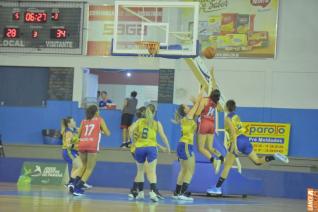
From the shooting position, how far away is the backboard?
1619 cm

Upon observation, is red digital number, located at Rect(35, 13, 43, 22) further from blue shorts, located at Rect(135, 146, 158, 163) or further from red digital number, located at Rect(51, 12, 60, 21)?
blue shorts, located at Rect(135, 146, 158, 163)

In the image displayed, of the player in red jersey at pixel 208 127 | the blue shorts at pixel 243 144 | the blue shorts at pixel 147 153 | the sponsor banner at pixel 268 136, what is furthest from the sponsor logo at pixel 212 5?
the blue shorts at pixel 147 153

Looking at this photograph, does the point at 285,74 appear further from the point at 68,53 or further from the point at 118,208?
the point at 118,208

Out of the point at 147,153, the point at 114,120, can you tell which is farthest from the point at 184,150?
the point at 114,120

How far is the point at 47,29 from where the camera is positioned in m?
22.9

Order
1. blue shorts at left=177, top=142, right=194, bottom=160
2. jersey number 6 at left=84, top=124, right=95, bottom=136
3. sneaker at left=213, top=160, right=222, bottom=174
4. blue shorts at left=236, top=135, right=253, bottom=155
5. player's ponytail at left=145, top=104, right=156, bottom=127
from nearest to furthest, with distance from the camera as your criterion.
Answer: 1. player's ponytail at left=145, top=104, right=156, bottom=127
2. blue shorts at left=177, top=142, right=194, bottom=160
3. jersey number 6 at left=84, top=124, right=95, bottom=136
4. blue shorts at left=236, top=135, right=253, bottom=155
5. sneaker at left=213, top=160, right=222, bottom=174

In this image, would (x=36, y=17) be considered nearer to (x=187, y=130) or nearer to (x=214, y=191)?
(x=214, y=191)

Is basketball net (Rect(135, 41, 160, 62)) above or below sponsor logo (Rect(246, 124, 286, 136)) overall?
above

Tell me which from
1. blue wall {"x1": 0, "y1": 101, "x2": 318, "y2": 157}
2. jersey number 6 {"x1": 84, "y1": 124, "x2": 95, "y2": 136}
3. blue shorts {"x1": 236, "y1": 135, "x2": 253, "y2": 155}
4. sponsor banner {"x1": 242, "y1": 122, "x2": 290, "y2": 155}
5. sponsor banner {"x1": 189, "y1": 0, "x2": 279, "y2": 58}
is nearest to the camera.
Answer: jersey number 6 {"x1": 84, "y1": 124, "x2": 95, "y2": 136}

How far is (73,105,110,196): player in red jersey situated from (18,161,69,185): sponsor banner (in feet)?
16.7

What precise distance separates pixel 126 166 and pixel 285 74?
288 inches

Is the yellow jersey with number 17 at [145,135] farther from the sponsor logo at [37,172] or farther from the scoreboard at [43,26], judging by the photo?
the scoreboard at [43,26]

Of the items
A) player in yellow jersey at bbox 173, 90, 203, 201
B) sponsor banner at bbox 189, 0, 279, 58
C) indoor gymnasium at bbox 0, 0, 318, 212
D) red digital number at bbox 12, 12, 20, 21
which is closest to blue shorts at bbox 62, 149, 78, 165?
indoor gymnasium at bbox 0, 0, 318, 212

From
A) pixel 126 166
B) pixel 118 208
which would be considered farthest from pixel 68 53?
Result: pixel 118 208
